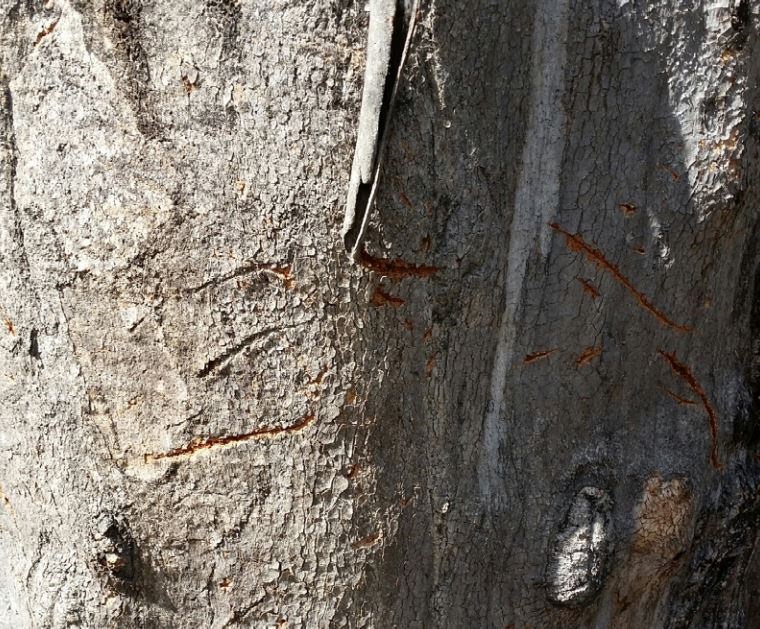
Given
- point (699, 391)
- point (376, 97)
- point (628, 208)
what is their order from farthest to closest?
point (699, 391) < point (628, 208) < point (376, 97)

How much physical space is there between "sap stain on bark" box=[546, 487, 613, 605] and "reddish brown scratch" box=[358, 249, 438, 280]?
0.29 meters

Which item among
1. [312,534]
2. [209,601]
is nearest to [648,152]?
[312,534]

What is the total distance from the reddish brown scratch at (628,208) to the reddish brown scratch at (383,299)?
0.23 m

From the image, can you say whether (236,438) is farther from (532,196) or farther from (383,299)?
(532,196)

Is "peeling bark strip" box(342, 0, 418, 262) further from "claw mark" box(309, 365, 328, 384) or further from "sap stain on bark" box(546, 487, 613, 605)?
"sap stain on bark" box(546, 487, 613, 605)

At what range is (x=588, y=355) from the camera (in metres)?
0.87

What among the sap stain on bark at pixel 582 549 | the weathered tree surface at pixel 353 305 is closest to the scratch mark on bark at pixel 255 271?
the weathered tree surface at pixel 353 305

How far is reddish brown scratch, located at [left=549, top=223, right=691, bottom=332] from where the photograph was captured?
832 mm

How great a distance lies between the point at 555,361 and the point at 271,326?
284 mm

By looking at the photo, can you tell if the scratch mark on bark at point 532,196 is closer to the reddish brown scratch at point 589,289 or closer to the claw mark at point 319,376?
the reddish brown scratch at point 589,289

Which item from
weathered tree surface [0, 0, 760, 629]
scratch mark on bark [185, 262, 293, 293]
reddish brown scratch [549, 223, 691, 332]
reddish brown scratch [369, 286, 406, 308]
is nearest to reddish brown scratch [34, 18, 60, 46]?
weathered tree surface [0, 0, 760, 629]

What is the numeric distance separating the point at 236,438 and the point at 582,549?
1.18ft

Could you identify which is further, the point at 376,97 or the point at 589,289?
the point at 589,289

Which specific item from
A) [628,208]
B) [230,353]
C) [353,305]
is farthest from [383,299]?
[628,208]
